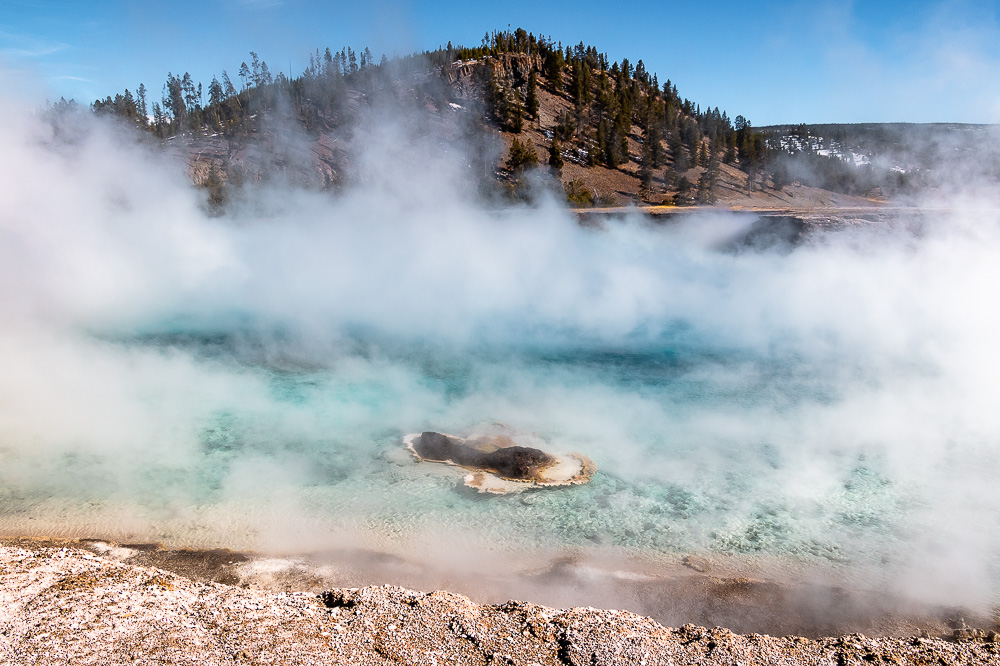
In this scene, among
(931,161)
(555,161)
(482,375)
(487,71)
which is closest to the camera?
(482,375)

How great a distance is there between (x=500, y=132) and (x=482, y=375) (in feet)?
113

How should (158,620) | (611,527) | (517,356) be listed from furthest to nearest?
(517,356), (611,527), (158,620)

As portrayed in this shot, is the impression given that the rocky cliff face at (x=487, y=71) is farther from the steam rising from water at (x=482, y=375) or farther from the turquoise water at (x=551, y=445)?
the turquoise water at (x=551, y=445)

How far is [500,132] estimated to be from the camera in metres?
40.8

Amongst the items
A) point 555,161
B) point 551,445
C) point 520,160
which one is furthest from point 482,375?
point 555,161

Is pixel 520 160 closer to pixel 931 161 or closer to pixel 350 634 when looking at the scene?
pixel 931 161

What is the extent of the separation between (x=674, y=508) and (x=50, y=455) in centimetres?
672

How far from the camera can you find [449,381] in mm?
9219

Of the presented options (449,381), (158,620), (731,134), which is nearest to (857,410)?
(449,381)

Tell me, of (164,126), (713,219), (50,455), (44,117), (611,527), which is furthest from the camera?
(164,126)

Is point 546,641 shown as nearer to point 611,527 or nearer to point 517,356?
point 611,527

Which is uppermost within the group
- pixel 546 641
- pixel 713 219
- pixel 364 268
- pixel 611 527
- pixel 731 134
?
pixel 731 134

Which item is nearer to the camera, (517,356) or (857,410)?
(857,410)

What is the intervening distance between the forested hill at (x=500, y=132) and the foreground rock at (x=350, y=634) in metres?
24.9
